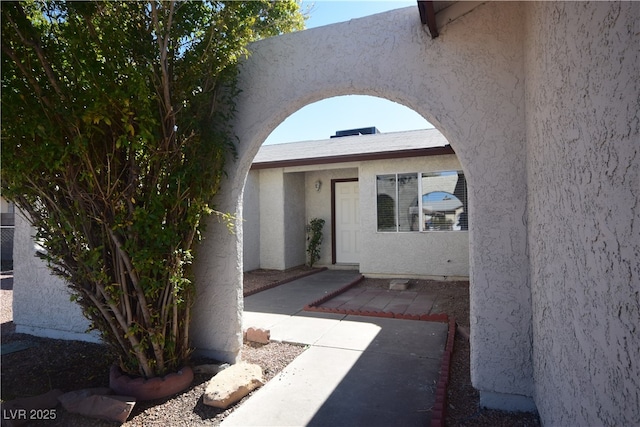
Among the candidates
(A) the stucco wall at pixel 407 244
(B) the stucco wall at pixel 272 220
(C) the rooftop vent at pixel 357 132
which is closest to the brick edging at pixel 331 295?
(A) the stucco wall at pixel 407 244

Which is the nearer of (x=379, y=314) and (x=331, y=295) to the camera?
(x=379, y=314)

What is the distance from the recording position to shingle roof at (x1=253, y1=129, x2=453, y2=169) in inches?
344

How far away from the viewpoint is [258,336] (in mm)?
4840

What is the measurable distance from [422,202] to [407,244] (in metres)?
1.14

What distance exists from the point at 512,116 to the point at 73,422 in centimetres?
462

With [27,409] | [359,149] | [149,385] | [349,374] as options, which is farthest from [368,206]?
[27,409]

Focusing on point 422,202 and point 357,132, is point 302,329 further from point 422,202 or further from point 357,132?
point 357,132

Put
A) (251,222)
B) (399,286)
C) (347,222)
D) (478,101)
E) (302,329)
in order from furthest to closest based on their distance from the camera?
(347,222)
(251,222)
(399,286)
(302,329)
(478,101)

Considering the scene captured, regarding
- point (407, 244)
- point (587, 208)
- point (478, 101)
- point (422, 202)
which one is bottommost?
point (407, 244)

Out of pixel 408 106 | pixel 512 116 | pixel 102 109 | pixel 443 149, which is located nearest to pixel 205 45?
pixel 102 109

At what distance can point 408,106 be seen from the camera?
3.49m

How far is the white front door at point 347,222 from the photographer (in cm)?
1139

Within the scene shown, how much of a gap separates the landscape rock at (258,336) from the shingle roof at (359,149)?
18.5ft

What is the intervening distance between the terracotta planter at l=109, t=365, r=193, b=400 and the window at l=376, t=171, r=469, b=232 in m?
6.84
